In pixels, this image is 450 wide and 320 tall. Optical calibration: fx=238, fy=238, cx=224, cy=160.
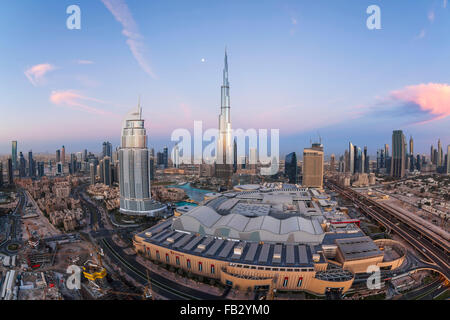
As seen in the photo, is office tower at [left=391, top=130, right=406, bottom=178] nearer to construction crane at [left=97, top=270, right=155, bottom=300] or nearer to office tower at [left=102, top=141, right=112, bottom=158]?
construction crane at [left=97, top=270, right=155, bottom=300]


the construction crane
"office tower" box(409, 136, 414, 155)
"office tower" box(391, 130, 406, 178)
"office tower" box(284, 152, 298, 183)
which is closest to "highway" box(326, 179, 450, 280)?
"office tower" box(284, 152, 298, 183)

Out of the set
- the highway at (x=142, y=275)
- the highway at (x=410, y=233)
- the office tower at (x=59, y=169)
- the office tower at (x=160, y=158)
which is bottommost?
the highway at (x=410, y=233)

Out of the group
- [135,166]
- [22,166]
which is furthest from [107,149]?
[135,166]

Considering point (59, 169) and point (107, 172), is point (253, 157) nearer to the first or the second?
point (107, 172)

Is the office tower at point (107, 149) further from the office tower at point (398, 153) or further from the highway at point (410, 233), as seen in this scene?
the office tower at point (398, 153)

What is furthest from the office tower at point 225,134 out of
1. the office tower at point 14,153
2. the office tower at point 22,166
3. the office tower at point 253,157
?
the office tower at point 22,166

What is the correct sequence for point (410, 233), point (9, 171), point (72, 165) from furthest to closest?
point (72, 165)
point (9, 171)
point (410, 233)
